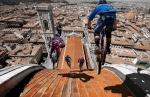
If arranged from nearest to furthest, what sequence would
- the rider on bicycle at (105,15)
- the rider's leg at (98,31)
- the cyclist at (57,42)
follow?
the rider on bicycle at (105,15), the rider's leg at (98,31), the cyclist at (57,42)

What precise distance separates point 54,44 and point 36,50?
33.1 m

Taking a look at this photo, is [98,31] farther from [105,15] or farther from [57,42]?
[57,42]

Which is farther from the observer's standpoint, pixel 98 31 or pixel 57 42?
pixel 57 42

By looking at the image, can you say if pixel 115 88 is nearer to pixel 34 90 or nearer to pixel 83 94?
pixel 83 94

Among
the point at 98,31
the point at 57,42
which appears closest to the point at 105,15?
the point at 98,31

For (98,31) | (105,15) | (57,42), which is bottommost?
(57,42)

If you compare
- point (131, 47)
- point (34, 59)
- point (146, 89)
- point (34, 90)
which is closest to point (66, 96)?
point (34, 90)

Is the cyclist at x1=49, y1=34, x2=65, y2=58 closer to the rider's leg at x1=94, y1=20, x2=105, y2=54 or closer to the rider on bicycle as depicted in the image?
the rider's leg at x1=94, y1=20, x2=105, y2=54

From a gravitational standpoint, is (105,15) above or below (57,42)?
above

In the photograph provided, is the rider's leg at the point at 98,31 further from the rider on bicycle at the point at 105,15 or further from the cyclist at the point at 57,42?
the cyclist at the point at 57,42

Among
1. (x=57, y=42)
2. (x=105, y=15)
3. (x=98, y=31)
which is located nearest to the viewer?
(x=105, y=15)

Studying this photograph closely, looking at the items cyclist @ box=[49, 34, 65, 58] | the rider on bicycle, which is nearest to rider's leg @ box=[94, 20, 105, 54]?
the rider on bicycle

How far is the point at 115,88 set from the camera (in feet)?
22.5

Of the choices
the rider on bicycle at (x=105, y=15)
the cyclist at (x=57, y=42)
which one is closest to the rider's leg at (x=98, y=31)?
the rider on bicycle at (x=105, y=15)
